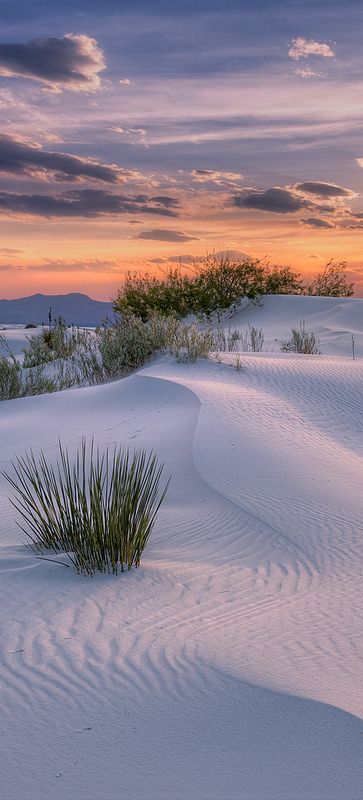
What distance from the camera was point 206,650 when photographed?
13.7ft

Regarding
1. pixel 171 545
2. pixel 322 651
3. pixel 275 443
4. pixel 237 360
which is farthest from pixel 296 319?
pixel 322 651

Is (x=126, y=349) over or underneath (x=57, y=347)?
over

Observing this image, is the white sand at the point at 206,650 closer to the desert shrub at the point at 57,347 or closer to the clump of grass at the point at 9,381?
the clump of grass at the point at 9,381

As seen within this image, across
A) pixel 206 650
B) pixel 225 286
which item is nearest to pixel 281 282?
pixel 225 286

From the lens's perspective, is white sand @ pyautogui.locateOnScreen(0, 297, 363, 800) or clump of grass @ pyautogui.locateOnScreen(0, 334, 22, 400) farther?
clump of grass @ pyautogui.locateOnScreen(0, 334, 22, 400)

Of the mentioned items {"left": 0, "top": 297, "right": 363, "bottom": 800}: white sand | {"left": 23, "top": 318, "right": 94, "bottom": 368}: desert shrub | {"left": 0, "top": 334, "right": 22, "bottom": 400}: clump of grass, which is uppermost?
{"left": 23, "top": 318, "right": 94, "bottom": 368}: desert shrub

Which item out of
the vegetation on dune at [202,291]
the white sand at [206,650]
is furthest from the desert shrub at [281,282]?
the white sand at [206,650]

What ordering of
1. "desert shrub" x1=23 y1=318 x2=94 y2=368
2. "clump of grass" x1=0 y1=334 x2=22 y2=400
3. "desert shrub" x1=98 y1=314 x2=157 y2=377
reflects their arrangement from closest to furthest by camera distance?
"clump of grass" x1=0 y1=334 x2=22 y2=400 < "desert shrub" x1=98 y1=314 x2=157 y2=377 < "desert shrub" x1=23 y1=318 x2=94 y2=368

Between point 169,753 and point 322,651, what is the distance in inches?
52.0

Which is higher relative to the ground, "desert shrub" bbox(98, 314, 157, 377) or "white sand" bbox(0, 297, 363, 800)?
"desert shrub" bbox(98, 314, 157, 377)

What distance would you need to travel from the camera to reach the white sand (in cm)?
312

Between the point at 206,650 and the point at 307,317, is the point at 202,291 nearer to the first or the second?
the point at 307,317

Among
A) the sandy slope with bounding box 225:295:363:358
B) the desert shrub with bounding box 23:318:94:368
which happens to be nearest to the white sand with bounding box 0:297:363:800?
the desert shrub with bounding box 23:318:94:368

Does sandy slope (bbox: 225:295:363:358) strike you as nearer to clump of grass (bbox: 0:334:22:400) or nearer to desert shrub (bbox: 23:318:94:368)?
desert shrub (bbox: 23:318:94:368)
